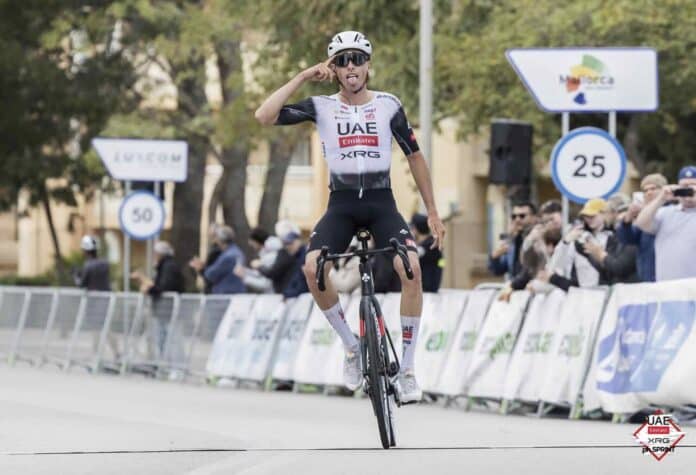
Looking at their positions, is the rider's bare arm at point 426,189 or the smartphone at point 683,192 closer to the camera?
the rider's bare arm at point 426,189

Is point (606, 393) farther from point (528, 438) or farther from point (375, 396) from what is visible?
point (375, 396)

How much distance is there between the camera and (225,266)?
24.6m

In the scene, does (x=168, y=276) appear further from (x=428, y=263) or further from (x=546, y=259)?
(x=546, y=259)

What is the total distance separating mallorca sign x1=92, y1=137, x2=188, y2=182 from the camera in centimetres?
2767

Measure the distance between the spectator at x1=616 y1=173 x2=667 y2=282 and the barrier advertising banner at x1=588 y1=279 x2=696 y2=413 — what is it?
1.90ft

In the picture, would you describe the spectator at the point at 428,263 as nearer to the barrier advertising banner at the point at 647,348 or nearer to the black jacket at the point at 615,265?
the black jacket at the point at 615,265

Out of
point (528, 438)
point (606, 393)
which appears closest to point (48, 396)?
point (606, 393)

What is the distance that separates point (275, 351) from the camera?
22188 mm

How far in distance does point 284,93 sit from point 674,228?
491cm

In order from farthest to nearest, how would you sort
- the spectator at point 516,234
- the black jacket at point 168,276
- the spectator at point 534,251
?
1. the black jacket at point 168,276
2. the spectator at point 516,234
3. the spectator at point 534,251

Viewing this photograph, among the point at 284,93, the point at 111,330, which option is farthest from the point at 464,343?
the point at 111,330

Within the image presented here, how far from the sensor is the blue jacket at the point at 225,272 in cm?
2448

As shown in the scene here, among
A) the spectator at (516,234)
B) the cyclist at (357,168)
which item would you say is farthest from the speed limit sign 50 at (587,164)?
the cyclist at (357,168)

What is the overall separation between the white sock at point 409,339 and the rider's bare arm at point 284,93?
1459 millimetres
